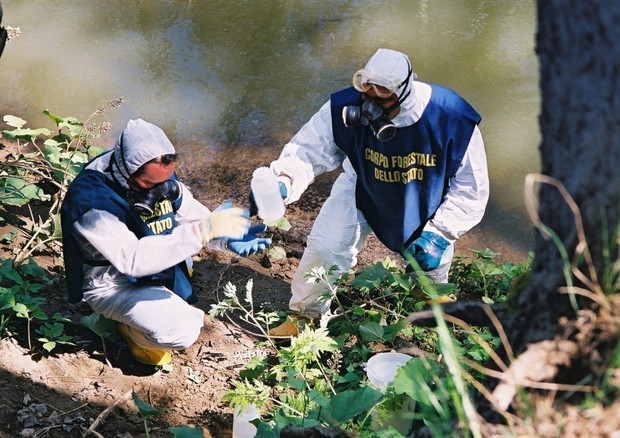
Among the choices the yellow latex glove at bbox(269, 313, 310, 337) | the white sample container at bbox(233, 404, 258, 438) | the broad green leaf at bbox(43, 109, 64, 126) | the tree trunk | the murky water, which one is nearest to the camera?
the tree trunk

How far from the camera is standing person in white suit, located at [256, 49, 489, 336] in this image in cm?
343

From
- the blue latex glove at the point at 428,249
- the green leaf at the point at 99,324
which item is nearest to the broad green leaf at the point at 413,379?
the blue latex glove at the point at 428,249

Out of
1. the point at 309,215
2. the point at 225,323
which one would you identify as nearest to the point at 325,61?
the point at 309,215

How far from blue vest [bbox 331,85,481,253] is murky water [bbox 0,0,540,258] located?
1345 mm

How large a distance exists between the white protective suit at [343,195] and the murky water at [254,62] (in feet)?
4.22

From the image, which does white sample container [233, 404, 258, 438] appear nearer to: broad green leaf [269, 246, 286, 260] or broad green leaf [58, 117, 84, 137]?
broad green leaf [269, 246, 286, 260]

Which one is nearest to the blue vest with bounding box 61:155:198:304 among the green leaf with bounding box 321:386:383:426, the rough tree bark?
the green leaf with bounding box 321:386:383:426

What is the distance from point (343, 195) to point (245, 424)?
1289 mm

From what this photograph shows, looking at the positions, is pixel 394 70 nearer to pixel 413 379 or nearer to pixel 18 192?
pixel 413 379

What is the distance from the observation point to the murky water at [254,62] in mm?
5539

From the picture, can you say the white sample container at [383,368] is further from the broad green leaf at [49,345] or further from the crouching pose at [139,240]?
the broad green leaf at [49,345]

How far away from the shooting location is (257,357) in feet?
11.3

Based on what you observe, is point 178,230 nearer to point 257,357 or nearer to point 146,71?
point 257,357

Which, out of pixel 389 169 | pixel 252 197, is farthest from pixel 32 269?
pixel 389 169
